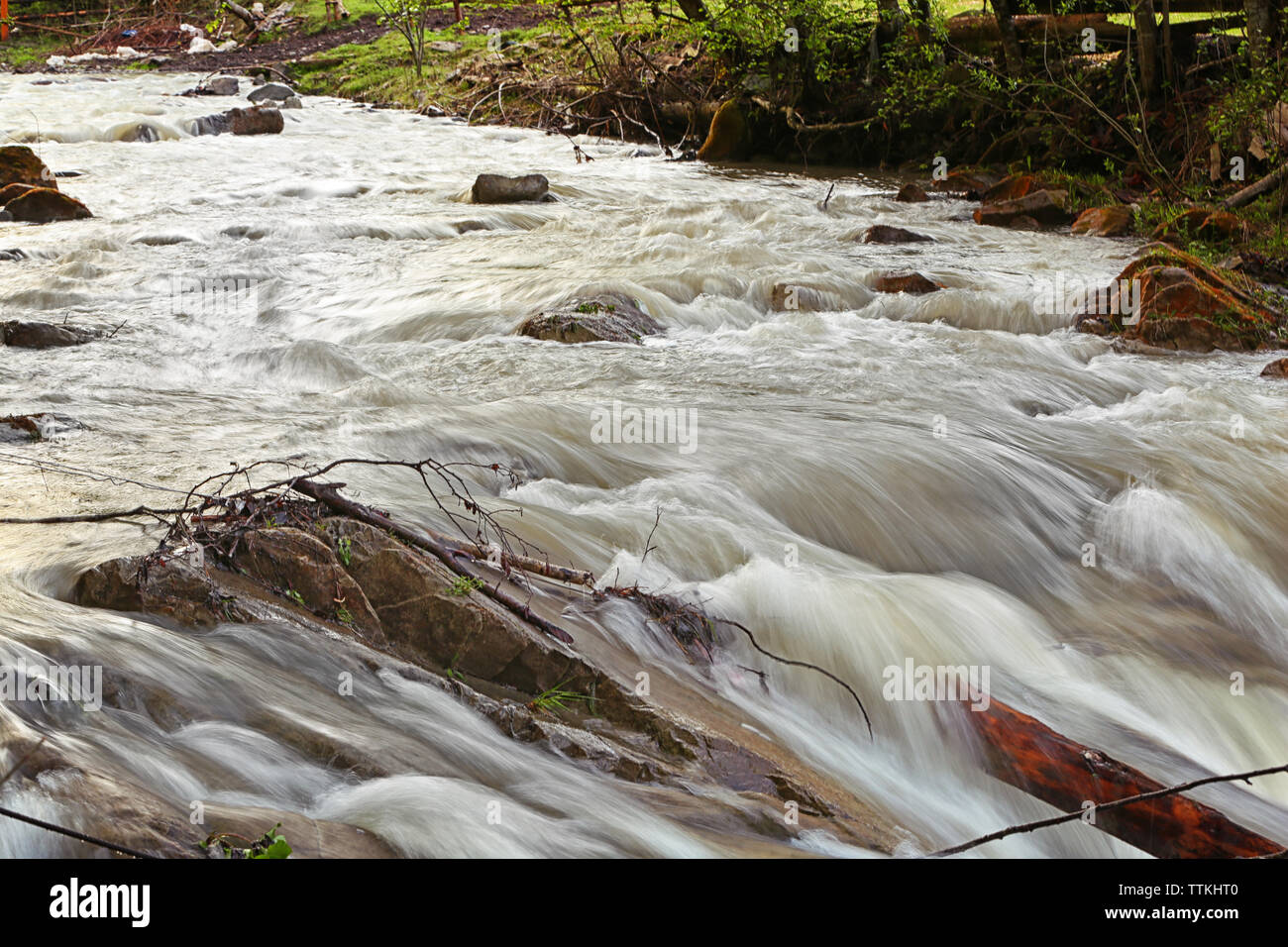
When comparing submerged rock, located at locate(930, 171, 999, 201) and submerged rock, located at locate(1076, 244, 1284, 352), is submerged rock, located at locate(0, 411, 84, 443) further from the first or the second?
submerged rock, located at locate(930, 171, 999, 201)

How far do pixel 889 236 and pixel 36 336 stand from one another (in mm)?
7354

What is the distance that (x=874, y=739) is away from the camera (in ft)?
13.0

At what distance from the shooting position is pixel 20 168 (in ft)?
39.4

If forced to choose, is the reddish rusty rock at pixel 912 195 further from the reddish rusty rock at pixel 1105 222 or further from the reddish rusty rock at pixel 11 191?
the reddish rusty rock at pixel 11 191

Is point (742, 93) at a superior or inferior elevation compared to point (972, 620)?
superior

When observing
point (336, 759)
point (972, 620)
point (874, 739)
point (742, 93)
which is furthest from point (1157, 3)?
point (336, 759)

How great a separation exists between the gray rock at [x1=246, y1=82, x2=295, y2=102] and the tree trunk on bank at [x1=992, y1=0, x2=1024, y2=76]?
1425cm

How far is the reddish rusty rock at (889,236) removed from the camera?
35.7ft

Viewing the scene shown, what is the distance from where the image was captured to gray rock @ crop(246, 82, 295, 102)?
2217 centimetres

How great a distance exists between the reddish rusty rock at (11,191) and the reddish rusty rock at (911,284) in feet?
27.6

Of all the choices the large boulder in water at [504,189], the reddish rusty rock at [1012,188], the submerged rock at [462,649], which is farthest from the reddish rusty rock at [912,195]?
the submerged rock at [462,649]

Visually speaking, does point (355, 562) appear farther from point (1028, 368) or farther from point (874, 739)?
point (1028, 368)

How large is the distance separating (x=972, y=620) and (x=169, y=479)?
10.8ft

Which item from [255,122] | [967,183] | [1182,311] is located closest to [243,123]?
[255,122]
